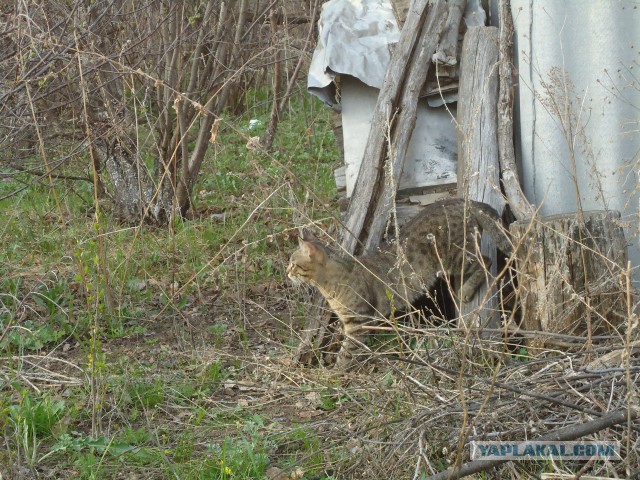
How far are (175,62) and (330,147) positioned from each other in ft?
9.20

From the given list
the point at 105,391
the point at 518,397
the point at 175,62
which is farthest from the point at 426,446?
the point at 175,62

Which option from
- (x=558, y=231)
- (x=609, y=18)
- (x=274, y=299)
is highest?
(x=609, y=18)

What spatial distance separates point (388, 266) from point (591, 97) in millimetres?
1581

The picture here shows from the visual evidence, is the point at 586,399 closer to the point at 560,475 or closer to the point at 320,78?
the point at 560,475

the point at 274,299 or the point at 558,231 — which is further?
the point at 274,299

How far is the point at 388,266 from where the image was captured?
5383 millimetres

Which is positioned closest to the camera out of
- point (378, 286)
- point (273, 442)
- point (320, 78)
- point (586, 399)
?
point (586, 399)

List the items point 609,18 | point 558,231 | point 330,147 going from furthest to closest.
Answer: point 330,147, point 609,18, point 558,231

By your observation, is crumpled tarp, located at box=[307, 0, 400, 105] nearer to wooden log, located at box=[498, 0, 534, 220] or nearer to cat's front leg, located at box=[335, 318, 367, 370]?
wooden log, located at box=[498, 0, 534, 220]

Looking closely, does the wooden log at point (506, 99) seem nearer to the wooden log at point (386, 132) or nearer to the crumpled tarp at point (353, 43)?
the wooden log at point (386, 132)

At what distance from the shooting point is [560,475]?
9.18 ft

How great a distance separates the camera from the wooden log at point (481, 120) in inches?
205

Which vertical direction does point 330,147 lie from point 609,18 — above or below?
below

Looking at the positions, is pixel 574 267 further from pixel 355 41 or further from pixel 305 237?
pixel 355 41
